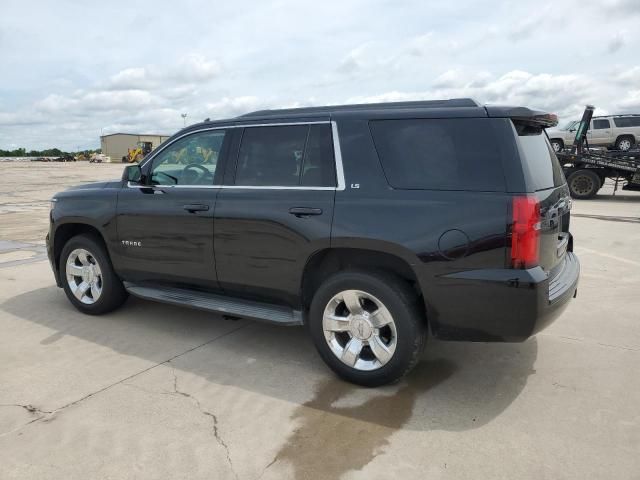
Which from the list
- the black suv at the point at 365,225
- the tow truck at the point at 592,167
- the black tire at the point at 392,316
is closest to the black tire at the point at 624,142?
the tow truck at the point at 592,167

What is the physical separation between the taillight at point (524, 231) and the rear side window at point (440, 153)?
0.16 m

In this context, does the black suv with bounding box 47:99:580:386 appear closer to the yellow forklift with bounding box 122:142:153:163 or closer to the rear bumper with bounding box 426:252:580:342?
the rear bumper with bounding box 426:252:580:342

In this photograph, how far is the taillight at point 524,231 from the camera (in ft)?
9.80

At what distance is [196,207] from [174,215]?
27cm

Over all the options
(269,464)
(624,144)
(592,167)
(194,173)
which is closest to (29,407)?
(269,464)

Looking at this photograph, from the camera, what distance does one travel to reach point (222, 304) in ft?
13.6

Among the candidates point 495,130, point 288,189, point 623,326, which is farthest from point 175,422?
point 623,326

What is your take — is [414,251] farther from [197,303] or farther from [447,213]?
[197,303]

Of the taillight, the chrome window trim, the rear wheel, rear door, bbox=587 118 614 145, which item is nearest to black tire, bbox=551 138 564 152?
rear door, bbox=587 118 614 145

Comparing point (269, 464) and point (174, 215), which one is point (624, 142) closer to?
point (174, 215)

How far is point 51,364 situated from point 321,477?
2.46m

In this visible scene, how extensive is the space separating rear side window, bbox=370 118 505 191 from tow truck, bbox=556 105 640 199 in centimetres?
1365

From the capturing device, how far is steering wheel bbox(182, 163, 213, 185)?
4.34 meters

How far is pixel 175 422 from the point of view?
3.13 m
